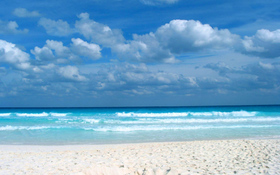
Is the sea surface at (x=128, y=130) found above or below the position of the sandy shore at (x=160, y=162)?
below

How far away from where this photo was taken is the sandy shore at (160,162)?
624 centimetres

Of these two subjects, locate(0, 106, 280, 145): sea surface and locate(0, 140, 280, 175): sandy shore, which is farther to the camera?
locate(0, 106, 280, 145): sea surface

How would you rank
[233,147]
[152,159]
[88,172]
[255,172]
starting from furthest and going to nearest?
[233,147], [152,159], [88,172], [255,172]

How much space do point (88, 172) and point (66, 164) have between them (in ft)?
4.12

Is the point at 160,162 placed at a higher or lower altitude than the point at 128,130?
higher

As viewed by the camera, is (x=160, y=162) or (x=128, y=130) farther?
(x=128, y=130)

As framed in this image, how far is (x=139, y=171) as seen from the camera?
20.5 feet

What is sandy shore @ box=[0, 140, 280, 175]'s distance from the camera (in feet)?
20.5

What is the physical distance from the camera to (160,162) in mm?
7203

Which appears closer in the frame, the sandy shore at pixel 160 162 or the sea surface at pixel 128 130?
the sandy shore at pixel 160 162

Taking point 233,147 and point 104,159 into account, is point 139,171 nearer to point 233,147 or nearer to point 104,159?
point 104,159

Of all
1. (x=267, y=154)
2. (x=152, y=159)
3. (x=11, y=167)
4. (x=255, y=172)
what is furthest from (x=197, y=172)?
(x=11, y=167)

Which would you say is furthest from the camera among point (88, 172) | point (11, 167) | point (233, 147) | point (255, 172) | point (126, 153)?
point (233, 147)

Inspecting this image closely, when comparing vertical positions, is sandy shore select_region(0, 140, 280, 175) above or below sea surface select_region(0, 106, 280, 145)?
above
